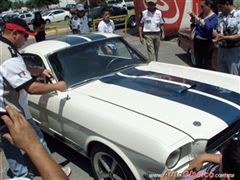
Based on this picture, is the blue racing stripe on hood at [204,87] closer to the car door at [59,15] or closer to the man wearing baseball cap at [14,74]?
the man wearing baseball cap at [14,74]

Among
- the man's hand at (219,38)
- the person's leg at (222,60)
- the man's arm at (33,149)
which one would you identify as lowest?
the person's leg at (222,60)

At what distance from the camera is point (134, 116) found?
9.12ft

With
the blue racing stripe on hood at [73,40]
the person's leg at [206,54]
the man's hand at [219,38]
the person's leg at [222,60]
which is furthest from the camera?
the person's leg at [206,54]

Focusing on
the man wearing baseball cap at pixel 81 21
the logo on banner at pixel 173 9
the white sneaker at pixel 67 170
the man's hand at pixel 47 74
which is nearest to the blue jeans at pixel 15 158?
the white sneaker at pixel 67 170

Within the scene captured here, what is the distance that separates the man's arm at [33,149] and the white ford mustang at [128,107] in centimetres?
126

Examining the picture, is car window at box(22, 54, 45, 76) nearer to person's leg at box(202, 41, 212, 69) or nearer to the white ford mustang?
the white ford mustang

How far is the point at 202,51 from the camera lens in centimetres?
608

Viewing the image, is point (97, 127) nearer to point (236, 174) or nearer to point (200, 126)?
point (200, 126)

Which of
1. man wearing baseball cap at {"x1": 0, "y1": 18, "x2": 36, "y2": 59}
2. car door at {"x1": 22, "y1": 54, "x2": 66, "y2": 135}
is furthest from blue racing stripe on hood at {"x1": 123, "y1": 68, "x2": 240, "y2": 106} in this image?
man wearing baseball cap at {"x1": 0, "y1": 18, "x2": 36, "y2": 59}

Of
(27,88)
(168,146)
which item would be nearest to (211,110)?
(168,146)

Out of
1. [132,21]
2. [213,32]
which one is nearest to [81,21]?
[213,32]

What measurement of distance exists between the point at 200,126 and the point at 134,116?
1.95 ft

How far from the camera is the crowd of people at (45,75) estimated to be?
1342mm

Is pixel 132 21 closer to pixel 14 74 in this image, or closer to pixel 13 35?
pixel 13 35
